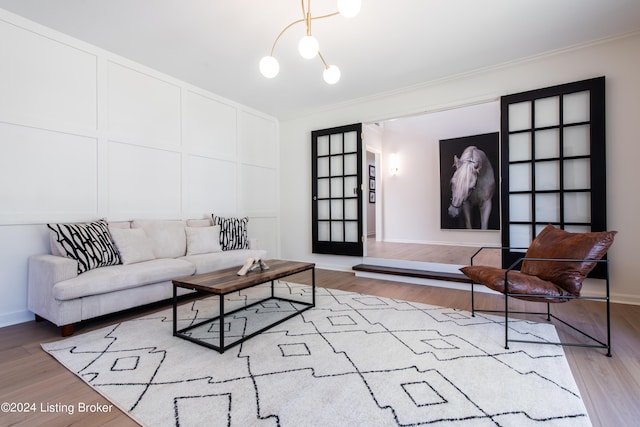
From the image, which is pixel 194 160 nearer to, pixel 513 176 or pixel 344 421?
Answer: pixel 344 421

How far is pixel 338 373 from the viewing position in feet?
5.54

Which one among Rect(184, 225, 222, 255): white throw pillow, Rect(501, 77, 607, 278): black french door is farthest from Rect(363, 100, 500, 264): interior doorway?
Rect(184, 225, 222, 255): white throw pillow

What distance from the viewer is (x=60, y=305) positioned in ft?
7.25

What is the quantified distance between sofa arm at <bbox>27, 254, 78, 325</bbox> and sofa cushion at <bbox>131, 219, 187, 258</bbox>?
844 mm

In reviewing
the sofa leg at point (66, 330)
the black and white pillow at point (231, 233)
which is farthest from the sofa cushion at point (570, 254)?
the sofa leg at point (66, 330)

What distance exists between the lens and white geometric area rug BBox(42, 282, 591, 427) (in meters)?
1.35

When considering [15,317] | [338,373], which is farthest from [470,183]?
[15,317]

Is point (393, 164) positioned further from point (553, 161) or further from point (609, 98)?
point (609, 98)

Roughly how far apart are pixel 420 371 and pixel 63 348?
233 cm

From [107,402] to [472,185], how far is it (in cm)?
635

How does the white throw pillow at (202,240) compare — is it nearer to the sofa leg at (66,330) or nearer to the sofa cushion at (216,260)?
the sofa cushion at (216,260)

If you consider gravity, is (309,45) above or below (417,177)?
above

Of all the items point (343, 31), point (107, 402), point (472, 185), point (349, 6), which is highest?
point (343, 31)

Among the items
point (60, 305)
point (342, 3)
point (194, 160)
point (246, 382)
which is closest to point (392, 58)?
point (342, 3)
